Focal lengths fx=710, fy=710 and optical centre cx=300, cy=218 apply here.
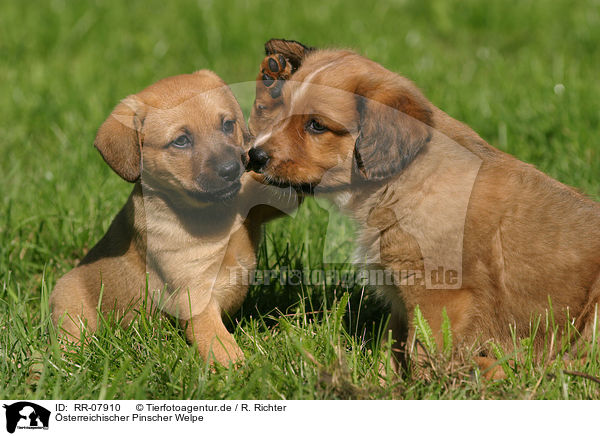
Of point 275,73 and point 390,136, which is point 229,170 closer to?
point 275,73

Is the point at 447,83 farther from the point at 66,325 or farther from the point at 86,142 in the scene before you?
the point at 66,325

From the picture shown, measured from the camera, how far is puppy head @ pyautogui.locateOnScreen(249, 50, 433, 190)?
3.13 m

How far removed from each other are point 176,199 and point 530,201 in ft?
5.62

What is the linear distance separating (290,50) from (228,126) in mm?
584

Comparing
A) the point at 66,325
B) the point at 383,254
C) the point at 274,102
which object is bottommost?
the point at 66,325

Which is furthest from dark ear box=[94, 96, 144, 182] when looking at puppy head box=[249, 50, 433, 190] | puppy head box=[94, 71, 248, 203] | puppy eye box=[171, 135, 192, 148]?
puppy head box=[249, 50, 433, 190]

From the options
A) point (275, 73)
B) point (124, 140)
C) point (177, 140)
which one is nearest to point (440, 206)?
point (275, 73)

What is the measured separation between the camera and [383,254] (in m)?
3.25

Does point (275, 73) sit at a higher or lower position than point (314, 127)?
higher

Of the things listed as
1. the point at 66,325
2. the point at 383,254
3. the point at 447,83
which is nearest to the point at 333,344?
the point at 383,254

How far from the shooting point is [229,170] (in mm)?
3363

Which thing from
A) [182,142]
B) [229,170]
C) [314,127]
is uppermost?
[314,127]
